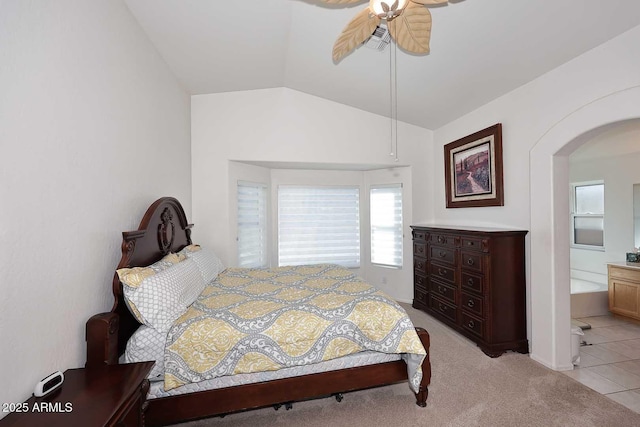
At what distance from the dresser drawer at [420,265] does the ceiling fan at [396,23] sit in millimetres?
2740

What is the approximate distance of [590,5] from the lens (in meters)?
1.80

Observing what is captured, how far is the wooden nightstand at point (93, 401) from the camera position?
1042mm

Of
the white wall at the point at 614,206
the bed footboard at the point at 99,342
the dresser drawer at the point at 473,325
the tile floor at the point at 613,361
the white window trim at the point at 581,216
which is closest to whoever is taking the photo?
the bed footboard at the point at 99,342

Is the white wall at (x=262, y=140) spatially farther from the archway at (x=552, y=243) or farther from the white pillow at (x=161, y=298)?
the archway at (x=552, y=243)

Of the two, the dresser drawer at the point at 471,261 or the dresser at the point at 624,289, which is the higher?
the dresser drawer at the point at 471,261

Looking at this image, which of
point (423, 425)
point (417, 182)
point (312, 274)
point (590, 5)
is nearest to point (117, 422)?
point (423, 425)

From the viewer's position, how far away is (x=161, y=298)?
1757 mm

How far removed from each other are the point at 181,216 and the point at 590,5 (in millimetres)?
3760

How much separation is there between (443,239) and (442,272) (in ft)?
1.36

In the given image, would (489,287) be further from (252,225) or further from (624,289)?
(252,225)

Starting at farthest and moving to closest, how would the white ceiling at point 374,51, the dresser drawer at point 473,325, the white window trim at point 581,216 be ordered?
the white window trim at point 581,216
the dresser drawer at point 473,325
the white ceiling at point 374,51

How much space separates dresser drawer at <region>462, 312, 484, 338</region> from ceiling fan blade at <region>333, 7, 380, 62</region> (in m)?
2.79

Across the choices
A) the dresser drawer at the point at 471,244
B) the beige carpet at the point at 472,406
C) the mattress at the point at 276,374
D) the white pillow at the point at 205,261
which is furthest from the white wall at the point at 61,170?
the dresser drawer at the point at 471,244

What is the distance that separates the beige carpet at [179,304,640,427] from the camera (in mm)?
1881
